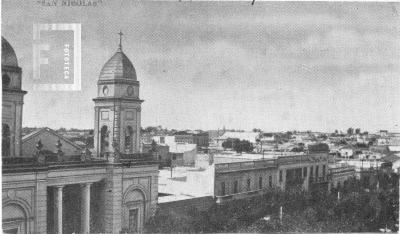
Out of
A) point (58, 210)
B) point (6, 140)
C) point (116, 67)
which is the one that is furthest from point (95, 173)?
point (116, 67)

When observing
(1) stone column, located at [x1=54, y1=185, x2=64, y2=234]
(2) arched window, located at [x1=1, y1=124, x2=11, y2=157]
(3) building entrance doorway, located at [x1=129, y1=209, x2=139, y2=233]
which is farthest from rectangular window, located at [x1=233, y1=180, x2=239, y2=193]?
(2) arched window, located at [x1=1, y1=124, x2=11, y2=157]

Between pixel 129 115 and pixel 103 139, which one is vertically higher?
pixel 129 115

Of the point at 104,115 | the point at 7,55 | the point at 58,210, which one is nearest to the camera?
the point at 7,55

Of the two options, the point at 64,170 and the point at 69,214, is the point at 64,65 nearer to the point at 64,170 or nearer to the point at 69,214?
the point at 64,170

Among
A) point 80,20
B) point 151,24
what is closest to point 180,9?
point 151,24

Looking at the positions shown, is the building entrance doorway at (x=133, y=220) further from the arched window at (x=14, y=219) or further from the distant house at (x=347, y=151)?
the distant house at (x=347, y=151)

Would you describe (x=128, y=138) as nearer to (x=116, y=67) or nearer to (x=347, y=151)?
(x=116, y=67)

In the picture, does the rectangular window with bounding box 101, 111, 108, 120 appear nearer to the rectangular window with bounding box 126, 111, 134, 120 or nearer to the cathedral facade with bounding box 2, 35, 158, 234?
the cathedral facade with bounding box 2, 35, 158, 234
